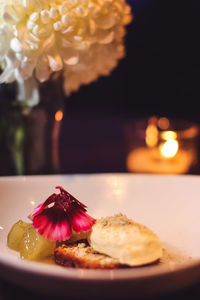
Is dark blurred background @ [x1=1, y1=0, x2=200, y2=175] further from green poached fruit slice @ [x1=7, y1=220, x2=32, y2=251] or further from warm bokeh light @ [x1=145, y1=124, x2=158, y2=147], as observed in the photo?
green poached fruit slice @ [x1=7, y1=220, x2=32, y2=251]

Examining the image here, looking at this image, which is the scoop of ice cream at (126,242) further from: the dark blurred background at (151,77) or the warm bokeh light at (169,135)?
the dark blurred background at (151,77)

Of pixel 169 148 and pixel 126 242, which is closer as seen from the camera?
pixel 126 242

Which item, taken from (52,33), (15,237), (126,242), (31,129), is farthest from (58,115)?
(126,242)

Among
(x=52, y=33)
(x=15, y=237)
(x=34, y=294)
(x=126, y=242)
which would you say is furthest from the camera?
(x=52, y=33)

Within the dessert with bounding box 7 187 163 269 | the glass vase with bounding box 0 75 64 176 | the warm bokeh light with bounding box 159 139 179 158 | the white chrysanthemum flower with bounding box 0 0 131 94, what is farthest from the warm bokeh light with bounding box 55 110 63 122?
the warm bokeh light with bounding box 159 139 179 158

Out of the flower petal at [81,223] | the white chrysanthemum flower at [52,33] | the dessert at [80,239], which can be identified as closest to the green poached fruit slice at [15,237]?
the dessert at [80,239]

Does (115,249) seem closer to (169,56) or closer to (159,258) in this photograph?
(159,258)

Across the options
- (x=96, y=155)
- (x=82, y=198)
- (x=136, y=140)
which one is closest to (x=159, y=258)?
(x=82, y=198)

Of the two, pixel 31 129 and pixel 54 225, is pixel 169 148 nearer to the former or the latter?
pixel 31 129
